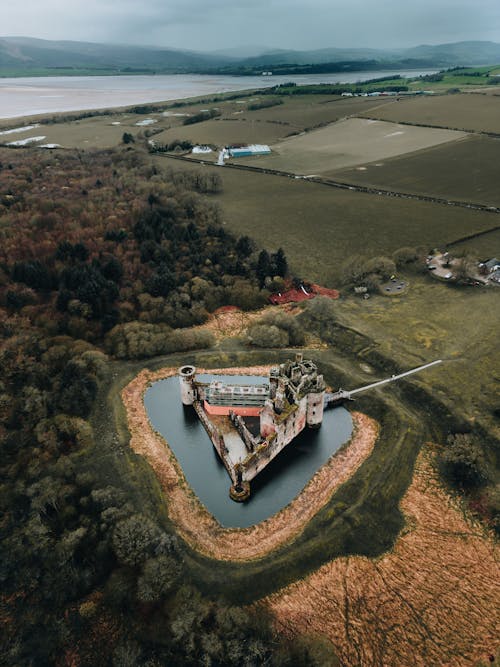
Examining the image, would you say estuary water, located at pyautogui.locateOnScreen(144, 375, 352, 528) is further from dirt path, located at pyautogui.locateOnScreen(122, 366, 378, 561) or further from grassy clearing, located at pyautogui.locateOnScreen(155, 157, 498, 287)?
grassy clearing, located at pyautogui.locateOnScreen(155, 157, 498, 287)

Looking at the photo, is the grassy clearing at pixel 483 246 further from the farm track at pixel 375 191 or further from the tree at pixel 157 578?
the tree at pixel 157 578

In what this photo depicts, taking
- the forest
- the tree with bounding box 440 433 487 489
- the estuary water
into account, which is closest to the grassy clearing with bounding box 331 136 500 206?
the forest

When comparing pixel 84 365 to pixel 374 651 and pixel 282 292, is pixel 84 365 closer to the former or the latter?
pixel 282 292

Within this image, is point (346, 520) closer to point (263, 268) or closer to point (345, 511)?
point (345, 511)

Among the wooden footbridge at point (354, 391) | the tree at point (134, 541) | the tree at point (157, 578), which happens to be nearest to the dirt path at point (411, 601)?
the tree at point (157, 578)

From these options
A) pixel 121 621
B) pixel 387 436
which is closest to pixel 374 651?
pixel 121 621

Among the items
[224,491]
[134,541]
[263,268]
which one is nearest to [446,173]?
[263,268]
